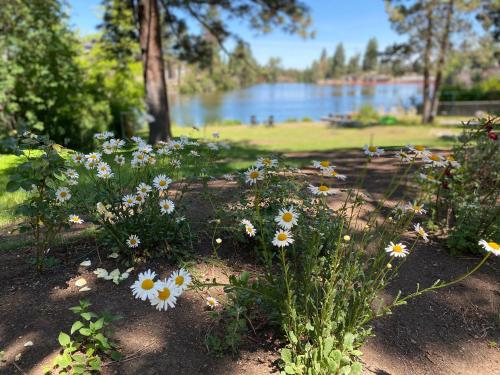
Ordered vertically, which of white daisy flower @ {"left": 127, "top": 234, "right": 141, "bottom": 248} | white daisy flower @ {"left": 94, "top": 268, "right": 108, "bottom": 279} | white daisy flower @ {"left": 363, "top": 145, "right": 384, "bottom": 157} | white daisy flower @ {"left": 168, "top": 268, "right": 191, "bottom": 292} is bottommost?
white daisy flower @ {"left": 94, "top": 268, "right": 108, "bottom": 279}

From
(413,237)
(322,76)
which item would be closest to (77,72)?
(413,237)

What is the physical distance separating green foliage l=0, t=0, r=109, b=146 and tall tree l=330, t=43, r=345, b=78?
13038 centimetres

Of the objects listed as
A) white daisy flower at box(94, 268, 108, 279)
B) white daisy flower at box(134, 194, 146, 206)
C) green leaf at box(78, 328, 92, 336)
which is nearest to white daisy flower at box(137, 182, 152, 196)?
white daisy flower at box(134, 194, 146, 206)

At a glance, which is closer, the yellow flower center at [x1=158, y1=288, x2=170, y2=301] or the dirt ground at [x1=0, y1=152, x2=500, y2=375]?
the yellow flower center at [x1=158, y1=288, x2=170, y2=301]

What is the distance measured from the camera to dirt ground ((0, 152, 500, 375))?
178cm

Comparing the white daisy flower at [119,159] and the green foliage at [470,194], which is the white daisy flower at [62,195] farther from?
the green foliage at [470,194]

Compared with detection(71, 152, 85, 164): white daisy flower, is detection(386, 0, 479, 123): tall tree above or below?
above

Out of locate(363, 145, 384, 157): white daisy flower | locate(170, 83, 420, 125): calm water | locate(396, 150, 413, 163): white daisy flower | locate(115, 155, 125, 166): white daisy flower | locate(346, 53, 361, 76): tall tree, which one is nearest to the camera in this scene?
locate(363, 145, 384, 157): white daisy flower

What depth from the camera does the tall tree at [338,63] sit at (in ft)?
430

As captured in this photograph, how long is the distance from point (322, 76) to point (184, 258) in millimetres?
142610

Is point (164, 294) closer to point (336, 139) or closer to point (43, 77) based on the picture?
point (43, 77)

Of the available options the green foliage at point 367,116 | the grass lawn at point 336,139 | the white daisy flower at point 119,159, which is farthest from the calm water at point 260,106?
the white daisy flower at point 119,159

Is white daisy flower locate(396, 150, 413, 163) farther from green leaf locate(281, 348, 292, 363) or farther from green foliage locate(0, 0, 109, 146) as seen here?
green foliage locate(0, 0, 109, 146)

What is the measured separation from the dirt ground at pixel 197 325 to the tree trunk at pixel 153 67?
247 inches
